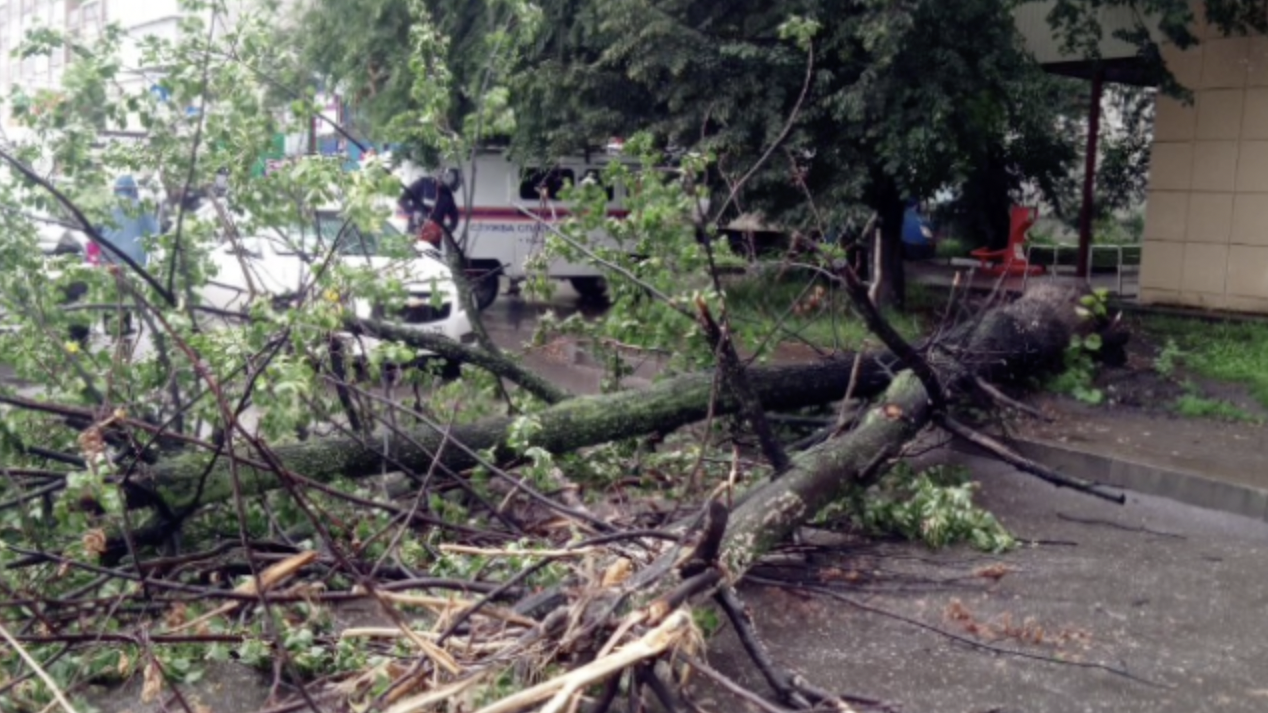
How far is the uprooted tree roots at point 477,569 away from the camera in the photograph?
3.83 m

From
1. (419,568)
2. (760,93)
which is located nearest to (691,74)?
(760,93)

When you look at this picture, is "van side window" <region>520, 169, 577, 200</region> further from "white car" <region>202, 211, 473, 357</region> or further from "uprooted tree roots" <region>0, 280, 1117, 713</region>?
"uprooted tree roots" <region>0, 280, 1117, 713</region>

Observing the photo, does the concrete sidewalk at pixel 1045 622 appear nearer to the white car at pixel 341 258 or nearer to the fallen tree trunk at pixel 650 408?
the fallen tree trunk at pixel 650 408

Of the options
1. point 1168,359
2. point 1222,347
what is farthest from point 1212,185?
point 1168,359

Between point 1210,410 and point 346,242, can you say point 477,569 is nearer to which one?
point 346,242

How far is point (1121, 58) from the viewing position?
12719 mm

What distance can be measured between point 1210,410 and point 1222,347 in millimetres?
1815

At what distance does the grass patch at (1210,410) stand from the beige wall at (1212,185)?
3.66 meters

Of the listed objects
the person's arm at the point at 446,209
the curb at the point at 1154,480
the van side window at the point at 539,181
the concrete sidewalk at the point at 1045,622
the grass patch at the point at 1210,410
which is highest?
the van side window at the point at 539,181

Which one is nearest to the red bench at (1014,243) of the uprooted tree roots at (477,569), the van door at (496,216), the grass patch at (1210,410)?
the van door at (496,216)

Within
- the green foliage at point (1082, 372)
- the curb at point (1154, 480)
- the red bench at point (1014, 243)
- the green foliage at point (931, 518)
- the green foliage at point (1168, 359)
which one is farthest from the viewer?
the red bench at point (1014, 243)

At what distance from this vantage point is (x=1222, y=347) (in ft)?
34.0

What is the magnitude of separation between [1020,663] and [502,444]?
96.6 inches

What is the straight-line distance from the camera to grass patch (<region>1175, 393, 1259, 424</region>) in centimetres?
862
